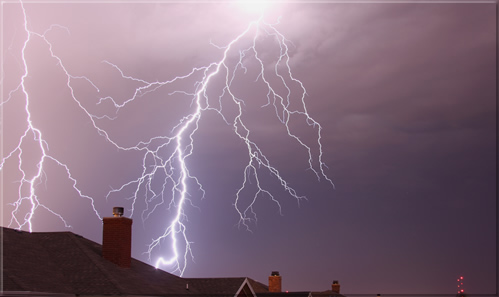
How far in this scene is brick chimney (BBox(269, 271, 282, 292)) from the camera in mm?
31250

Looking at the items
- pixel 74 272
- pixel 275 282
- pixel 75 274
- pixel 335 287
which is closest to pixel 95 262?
pixel 74 272

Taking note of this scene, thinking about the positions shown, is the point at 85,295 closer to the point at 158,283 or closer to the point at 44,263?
the point at 44,263

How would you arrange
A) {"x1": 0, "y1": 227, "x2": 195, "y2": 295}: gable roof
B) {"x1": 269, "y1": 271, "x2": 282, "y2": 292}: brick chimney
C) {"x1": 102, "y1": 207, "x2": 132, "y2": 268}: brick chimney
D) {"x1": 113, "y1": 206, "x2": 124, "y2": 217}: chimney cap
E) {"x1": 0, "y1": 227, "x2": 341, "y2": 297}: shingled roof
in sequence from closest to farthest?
{"x1": 0, "y1": 227, "x2": 341, "y2": 297}: shingled roof, {"x1": 0, "y1": 227, "x2": 195, "y2": 295}: gable roof, {"x1": 102, "y1": 207, "x2": 132, "y2": 268}: brick chimney, {"x1": 113, "y1": 206, "x2": 124, "y2": 217}: chimney cap, {"x1": 269, "y1": 271, "x2": 282, "y2": 292}: brick chimney

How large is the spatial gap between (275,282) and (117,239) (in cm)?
1360

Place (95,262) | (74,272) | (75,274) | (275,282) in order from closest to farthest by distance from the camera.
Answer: (75,274)
(74,272)
(95,262)
(275,282)

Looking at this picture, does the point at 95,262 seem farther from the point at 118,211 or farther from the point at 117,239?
→ the point at 118,211

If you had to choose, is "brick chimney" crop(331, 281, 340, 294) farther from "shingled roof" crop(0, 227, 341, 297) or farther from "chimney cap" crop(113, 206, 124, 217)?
"chimney cap" crop(113, 206, 124, 217)

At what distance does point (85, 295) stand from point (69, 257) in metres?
2.69

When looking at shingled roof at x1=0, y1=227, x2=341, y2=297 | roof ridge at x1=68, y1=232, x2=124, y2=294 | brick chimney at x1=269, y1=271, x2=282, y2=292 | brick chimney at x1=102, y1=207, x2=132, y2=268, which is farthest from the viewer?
brick chimney at x1=269, y1=271, x2=282, y2=292

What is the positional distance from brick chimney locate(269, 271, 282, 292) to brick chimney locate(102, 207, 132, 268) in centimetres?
1286

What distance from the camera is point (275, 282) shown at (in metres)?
31.5

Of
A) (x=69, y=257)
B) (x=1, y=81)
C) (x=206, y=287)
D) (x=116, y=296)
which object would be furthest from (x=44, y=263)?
(x=1, y=81)

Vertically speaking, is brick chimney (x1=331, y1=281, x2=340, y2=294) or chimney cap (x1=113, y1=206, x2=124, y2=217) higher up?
chimney cap (x1=113, y1=206, x2=124, y2=217)

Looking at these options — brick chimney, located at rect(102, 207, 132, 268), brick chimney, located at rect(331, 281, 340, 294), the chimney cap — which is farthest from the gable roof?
brick chimney, located at rect(331, 281, 340, 294)
